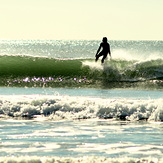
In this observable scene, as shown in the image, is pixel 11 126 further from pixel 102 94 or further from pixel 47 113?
pixel 102 94

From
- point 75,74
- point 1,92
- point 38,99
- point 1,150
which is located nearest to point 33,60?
point 75,74

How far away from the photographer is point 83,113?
1517 centimetres

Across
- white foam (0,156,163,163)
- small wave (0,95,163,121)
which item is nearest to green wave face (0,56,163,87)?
small wave (0,95,163,121)

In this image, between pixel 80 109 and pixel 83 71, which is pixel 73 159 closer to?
pixel 80 109

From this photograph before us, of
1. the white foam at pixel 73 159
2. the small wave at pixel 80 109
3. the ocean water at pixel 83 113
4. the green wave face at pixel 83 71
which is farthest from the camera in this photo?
the green wave face at pixel 83 71

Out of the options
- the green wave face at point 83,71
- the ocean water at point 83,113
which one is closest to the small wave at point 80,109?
the ocean water at point 83,113

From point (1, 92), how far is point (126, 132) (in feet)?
30.3

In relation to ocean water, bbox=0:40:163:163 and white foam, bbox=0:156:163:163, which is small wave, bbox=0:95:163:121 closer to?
ocean water, bbox=0:40:163:163

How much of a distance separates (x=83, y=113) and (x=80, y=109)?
0.33 metres

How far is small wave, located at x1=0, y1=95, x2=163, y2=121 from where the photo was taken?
14914 mm

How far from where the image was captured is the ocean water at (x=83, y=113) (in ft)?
33.9

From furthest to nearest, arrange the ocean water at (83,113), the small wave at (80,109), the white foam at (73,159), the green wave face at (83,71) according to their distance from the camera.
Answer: the green wave face at (83,71)
the small wave at (80,109)
the ocean water at (83,113)
the white foam at (73,159)

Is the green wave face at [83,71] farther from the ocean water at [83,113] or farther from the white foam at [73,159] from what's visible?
the white foam at [73,159]

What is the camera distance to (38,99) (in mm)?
16344
